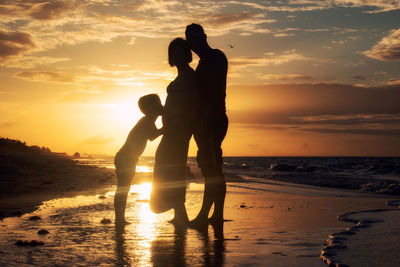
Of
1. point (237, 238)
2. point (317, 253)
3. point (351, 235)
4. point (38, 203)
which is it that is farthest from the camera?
point (38, 203)

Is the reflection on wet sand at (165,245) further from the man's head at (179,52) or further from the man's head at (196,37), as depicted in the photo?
the man's head at (196,37)

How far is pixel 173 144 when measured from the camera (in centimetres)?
761

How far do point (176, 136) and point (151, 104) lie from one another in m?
0.72

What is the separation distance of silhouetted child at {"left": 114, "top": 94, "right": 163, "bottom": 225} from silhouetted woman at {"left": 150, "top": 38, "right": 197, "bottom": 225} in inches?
8.7

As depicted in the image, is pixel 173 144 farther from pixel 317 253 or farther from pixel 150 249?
pixel 317 253

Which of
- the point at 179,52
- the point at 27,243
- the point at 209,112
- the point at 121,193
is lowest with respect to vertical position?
the point at 27,243

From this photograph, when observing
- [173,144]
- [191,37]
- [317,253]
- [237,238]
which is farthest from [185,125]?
[317,253]

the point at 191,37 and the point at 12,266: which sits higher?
the point at 191,37

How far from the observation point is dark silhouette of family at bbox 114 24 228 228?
755 cm

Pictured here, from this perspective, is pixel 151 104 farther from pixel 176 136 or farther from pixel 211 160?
pixel 211 160

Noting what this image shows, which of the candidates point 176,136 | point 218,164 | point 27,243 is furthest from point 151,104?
point 27,243

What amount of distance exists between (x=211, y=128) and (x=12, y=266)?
396 centimetres

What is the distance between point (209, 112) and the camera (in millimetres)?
Answer: 7656

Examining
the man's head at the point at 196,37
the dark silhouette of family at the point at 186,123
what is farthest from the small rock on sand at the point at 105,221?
the man's head at the point at 196,37
